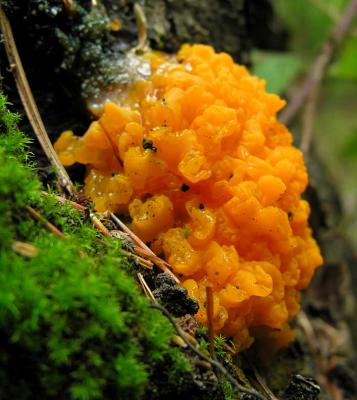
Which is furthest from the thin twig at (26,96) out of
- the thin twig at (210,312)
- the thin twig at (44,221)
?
the thin twig at (210,312)

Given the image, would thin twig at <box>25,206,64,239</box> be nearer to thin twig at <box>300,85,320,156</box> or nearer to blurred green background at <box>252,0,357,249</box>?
thin twig at <box>300,85,320,156</box>

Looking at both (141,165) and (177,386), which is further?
(141,165)

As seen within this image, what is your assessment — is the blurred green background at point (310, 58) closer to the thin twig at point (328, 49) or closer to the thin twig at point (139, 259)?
the thin twig at point (328, 49)

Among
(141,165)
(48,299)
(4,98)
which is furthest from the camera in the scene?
(141,165)

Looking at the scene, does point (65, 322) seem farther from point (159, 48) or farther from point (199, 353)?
point (159, 48)

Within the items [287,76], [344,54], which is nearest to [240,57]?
[287,76]

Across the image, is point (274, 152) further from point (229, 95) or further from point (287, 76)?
point (287, 76)

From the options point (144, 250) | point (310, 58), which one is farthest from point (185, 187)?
point (310, 58)
